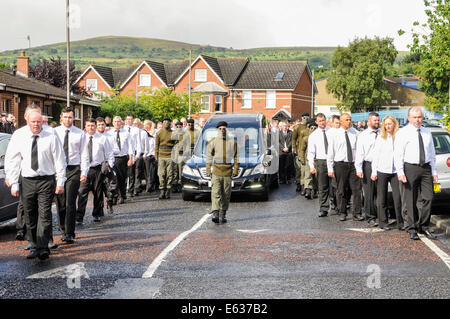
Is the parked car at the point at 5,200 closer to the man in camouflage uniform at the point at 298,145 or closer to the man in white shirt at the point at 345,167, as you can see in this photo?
the man in white shirt at the point at 345,167

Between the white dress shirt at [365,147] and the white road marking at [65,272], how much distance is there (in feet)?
18.8

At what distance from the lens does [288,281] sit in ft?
21.9

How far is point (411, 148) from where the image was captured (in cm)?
959

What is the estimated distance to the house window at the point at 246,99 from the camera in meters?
71.1

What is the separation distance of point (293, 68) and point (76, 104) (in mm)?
36957

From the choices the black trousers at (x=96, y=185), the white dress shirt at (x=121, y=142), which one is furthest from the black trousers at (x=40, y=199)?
the white dress shirt at (x=121, y=142)

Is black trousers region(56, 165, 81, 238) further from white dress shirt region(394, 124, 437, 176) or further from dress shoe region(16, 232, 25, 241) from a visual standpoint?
white dress shirt region(394, 124, 437, 176)

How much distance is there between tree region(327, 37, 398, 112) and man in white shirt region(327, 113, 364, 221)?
70617 mm

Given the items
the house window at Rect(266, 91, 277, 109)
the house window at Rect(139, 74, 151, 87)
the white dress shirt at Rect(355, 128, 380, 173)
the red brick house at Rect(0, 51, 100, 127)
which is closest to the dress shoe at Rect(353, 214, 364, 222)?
the white dress shirt at Rect(355, 128, 380, 173)

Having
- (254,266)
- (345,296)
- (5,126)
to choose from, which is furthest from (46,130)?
(5,126)

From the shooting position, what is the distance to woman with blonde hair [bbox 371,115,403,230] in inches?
405

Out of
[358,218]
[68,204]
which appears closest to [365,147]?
[358,218]

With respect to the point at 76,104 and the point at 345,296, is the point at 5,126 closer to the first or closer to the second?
the point at 345,296

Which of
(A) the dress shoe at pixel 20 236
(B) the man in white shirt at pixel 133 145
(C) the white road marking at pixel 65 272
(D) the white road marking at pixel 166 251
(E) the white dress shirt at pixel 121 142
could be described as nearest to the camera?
(C) the white road marking at pixel 65 272
